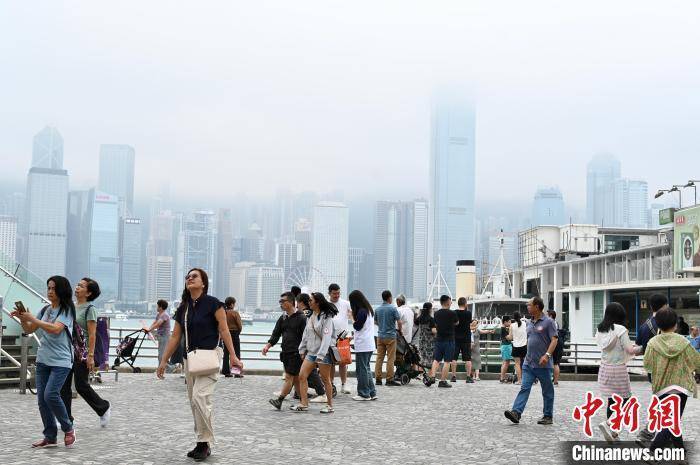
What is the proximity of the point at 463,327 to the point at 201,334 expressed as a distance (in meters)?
10.2

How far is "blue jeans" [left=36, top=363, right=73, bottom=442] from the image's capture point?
8250mm

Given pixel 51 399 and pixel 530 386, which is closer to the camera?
pixel 51 399

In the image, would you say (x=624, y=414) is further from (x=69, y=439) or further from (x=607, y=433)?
(x=69, y=439)

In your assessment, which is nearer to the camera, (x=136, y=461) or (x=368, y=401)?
(x=136, y=461)

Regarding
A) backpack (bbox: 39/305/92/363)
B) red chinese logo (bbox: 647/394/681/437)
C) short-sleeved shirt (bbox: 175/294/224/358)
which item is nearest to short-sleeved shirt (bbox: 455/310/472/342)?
backpack (bbox: 39/305/92/363)

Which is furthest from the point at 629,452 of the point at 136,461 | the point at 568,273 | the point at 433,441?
the point at 568,273

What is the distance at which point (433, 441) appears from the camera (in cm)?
929

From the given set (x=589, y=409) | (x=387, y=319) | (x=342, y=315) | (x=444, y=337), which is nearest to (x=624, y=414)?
(x=589, y=409)

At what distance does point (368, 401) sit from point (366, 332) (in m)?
1.11

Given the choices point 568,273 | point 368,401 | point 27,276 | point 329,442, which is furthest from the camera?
point 568,273

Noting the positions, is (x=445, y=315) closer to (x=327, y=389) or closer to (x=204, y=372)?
(x=327, y=389)

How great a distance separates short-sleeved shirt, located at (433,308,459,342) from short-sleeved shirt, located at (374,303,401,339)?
3.40 feet

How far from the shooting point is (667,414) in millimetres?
7355

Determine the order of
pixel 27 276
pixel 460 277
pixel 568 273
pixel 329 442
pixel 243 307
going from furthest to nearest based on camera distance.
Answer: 1. pixel 243 307
2. pixel 460 277
3. pixel 568 273
4. pixel 27 276
5. pixel 329 442
